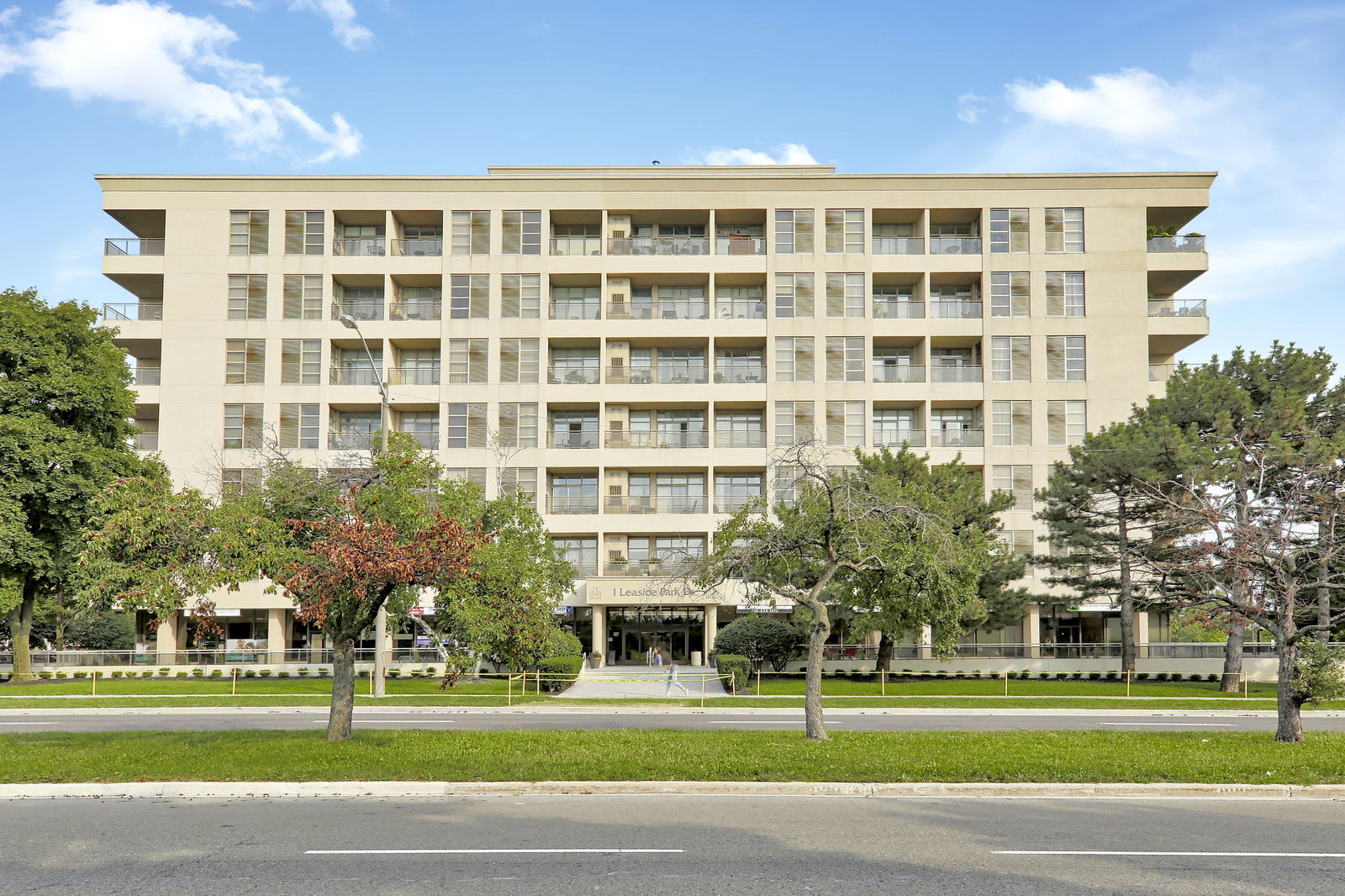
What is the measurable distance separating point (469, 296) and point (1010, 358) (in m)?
27.3

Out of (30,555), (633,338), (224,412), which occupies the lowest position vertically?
(30,555)

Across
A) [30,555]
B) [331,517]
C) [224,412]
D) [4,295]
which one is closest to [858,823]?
[331,517]

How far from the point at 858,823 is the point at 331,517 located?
987cm

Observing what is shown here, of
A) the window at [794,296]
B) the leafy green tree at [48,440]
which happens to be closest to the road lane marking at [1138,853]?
the leafy green tree at [48,440]

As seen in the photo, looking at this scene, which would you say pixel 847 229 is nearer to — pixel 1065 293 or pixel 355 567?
pixel 1065 293

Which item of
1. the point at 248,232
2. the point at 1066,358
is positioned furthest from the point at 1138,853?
the point at 248,232

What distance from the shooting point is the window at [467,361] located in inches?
2083

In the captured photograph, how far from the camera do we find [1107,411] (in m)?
52.0

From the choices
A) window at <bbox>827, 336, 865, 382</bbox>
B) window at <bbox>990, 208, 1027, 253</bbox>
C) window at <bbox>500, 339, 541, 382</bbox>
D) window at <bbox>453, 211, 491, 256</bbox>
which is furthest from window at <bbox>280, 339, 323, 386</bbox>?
window at <bbox>990, 208, 1027, 253</bbox>

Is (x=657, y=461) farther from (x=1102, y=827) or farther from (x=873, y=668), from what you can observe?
(x=1102, y=827)

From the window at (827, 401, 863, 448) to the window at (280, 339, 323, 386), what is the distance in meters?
25.6

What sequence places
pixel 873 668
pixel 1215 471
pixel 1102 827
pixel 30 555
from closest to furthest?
pixel 1102 827
pixel 1215 471
pixel 30 555
pixel 873 668

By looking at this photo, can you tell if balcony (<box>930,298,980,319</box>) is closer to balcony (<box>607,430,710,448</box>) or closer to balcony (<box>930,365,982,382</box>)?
balcony (<box>930,365,982,382</box>)

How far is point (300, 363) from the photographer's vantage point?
5272cm
